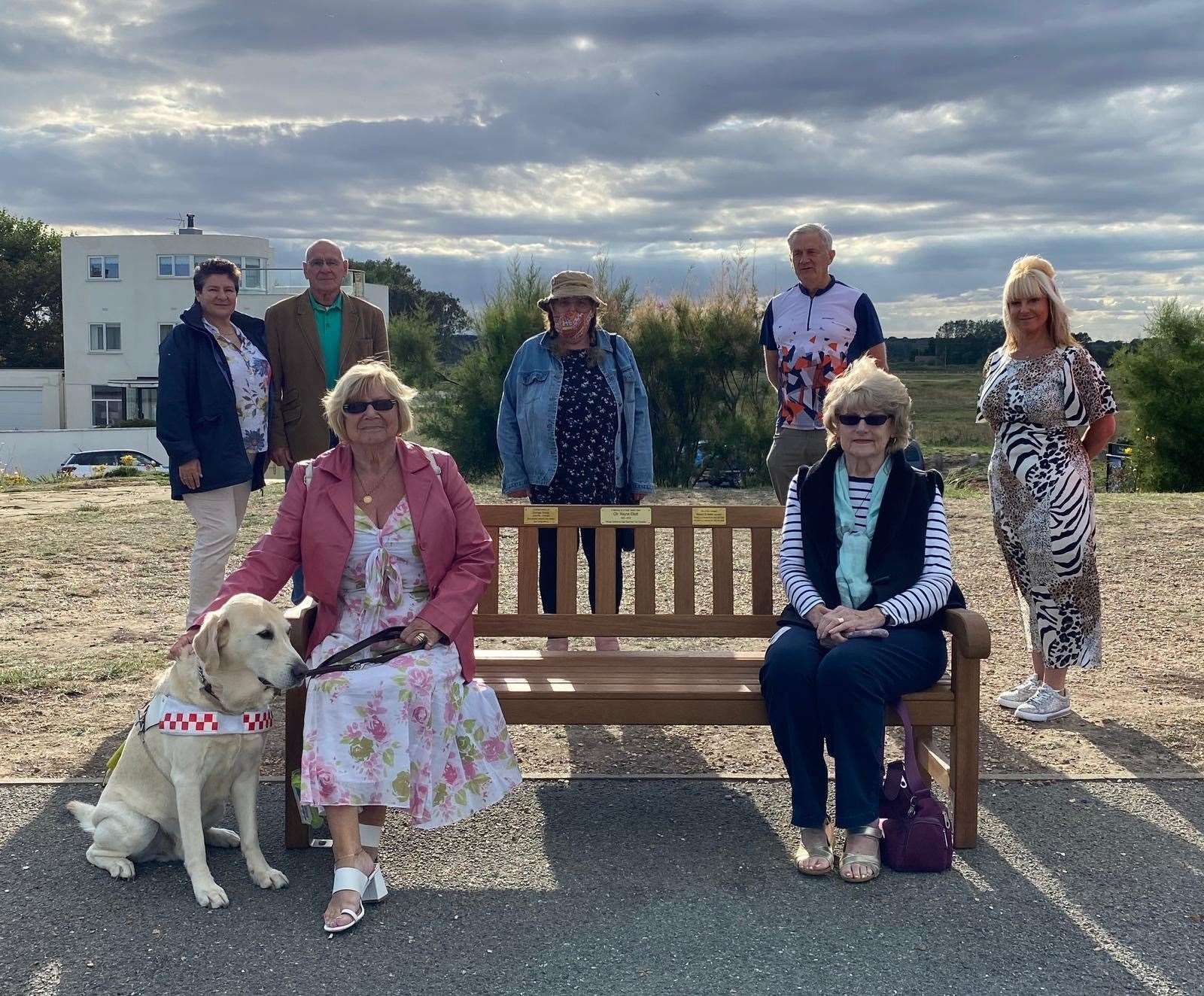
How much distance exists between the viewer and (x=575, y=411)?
5.91m

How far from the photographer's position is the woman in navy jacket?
586 cm

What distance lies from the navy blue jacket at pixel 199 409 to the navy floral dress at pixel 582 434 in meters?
1.50

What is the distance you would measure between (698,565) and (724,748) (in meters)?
5.47

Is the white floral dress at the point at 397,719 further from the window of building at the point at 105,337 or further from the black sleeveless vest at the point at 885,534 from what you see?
the window of building at the point at 105,337

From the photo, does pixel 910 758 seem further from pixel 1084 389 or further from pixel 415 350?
pixel 415 350

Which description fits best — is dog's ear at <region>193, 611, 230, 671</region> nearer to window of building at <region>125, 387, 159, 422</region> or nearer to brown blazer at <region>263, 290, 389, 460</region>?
brown blazer at <region>263, 290, 389, 460</region>

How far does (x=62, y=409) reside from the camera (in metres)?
52.3

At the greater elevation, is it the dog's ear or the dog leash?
the dog's ear

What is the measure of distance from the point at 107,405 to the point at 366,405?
52.1 meters

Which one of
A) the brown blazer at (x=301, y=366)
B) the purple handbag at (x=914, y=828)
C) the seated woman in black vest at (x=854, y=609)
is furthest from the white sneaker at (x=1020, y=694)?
the brown blazer at (x=301, y=366)

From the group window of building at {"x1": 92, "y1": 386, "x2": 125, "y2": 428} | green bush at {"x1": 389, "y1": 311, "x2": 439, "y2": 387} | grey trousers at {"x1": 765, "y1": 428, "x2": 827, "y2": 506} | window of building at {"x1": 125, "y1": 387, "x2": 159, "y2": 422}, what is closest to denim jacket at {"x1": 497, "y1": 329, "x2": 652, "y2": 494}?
grey trousers at {"x1": 765, "y1": 428, "x2": 827, "y2": 506}

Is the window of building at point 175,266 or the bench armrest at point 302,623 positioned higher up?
the window of building at point 175,266

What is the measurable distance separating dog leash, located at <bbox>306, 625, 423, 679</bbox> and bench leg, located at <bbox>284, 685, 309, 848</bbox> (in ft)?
0.79

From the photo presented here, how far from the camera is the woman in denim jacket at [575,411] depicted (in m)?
5.88
